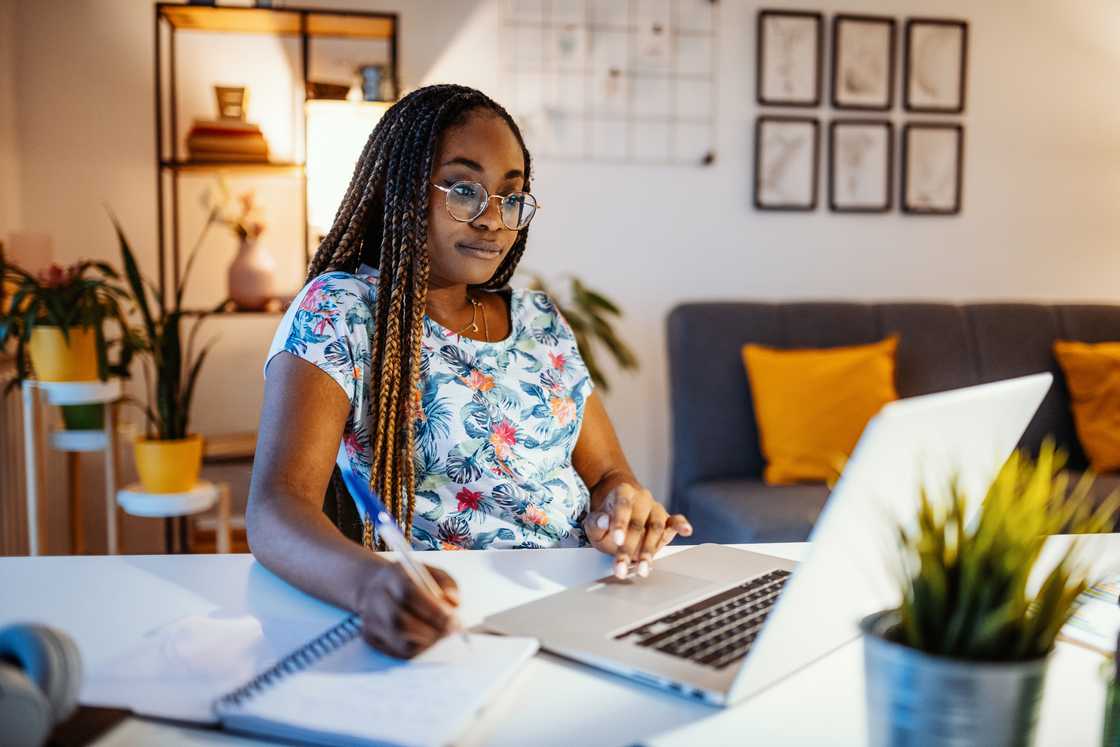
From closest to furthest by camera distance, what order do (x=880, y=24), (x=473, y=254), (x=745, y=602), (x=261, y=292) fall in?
(x=745, y=602) → (x=473, y=254) → (x=261, y=292) → (x=880, y=24)

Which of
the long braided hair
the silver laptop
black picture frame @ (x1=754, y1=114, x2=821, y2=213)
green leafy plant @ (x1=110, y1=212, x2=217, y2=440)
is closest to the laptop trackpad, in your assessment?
the silver laptop

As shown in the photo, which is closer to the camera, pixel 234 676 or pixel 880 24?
pixel 234 676

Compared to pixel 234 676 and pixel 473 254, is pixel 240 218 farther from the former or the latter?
pixel 234 676

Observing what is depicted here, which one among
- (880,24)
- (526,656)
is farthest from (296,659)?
(880,24)

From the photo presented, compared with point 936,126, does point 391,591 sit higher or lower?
lower

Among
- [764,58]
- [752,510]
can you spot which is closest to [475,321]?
[752,510]

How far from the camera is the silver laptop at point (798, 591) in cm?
58

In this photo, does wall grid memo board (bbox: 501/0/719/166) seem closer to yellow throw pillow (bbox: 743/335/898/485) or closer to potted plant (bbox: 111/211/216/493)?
yellow throw pillow (bbox: 743/335/898/485)

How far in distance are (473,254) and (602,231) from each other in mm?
1701

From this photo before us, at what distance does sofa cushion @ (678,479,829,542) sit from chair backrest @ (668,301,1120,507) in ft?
0.42

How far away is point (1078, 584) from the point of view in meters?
0.52

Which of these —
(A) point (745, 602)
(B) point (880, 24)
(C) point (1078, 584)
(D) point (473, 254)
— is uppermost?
(B) point (880, 24)

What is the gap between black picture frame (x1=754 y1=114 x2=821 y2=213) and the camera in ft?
9.78

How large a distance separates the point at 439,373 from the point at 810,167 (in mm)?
2107
